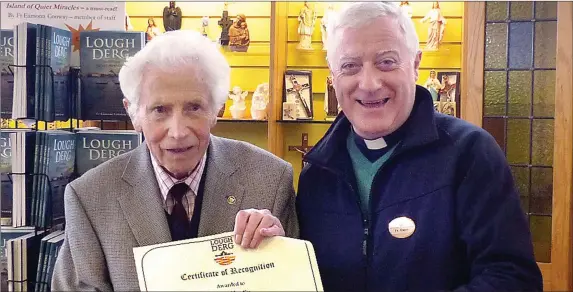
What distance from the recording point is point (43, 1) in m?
2.62

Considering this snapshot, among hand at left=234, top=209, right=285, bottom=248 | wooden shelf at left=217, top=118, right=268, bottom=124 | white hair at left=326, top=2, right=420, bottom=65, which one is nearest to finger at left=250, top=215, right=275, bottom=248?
hand at left=234, top=209, right=285, bottom=248

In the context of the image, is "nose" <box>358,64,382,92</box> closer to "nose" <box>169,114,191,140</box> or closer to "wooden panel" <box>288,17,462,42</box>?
"nose" <box>169,114,191,140</box>

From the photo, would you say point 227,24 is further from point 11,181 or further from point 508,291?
point 508,291

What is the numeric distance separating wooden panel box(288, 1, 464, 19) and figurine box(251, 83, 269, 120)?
56 centimetres

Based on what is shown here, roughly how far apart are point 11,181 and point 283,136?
6.37ft

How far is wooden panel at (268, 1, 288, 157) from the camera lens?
3.67 meters

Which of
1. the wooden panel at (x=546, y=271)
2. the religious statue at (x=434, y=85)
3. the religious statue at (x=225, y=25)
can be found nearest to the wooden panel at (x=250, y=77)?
the religious statue at (x=225, y=25)

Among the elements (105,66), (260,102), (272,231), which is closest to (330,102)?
(260,102)

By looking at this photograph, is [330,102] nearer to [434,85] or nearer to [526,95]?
[434,85]

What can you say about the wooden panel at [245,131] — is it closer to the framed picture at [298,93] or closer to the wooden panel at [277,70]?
the wooden panel at [277,70]

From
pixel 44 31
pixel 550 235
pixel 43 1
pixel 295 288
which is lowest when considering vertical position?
pixel 550 235

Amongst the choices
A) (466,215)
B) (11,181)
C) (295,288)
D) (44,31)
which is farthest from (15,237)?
(466,215)

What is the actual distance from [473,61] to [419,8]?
0.59 meters

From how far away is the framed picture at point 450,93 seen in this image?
11.6 ft
